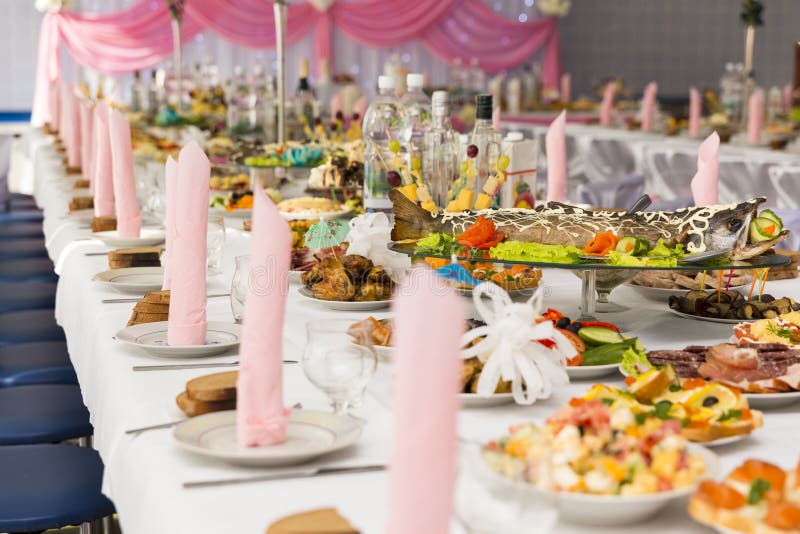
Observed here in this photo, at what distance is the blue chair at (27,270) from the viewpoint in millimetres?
4004

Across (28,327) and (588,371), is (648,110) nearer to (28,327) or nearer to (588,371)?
(28,327)

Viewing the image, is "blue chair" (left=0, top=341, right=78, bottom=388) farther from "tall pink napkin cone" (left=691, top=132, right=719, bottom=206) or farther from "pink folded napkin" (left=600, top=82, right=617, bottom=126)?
"pink folded napkin" (left=600, top=82, right=617, bottom=126)

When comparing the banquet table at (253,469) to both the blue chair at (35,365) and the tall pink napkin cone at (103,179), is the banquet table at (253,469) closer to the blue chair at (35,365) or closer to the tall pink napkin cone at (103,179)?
the blue chair at (35,365)

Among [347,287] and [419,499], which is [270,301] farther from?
[347,287]

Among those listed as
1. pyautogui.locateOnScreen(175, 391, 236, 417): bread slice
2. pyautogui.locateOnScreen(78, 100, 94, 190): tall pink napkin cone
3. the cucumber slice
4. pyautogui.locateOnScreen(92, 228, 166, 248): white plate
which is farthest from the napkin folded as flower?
pyautogui.locateOnScreen(78, 100, 94, 190): tall pink napkin cone

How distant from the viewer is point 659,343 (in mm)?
1731

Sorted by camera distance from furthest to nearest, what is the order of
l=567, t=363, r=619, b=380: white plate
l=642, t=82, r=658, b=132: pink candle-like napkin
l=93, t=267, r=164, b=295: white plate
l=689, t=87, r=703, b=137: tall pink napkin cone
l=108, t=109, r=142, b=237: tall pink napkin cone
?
l=642, t=82, r=658, b=132: pink candle-like napkin, l=689, t=87, r=703, b=137: tall pink napkin cone, l=108, t=109, r=142, b=237: tall pink napkin cone, l=93, t=267, r=164, b=295: white plate, l=567, t=363, r=619, b=380: white plate

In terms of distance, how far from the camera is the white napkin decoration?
133 cm

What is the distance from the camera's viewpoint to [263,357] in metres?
1.20

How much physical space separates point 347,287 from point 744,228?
2.15 feet

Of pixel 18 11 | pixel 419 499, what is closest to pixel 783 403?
pixel 419 499

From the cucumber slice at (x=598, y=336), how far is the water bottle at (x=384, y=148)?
0.90m

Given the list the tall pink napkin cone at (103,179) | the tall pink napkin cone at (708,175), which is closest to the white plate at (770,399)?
the tall pink napkin cone at (708,175)

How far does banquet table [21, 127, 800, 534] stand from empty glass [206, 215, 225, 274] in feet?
0.31
